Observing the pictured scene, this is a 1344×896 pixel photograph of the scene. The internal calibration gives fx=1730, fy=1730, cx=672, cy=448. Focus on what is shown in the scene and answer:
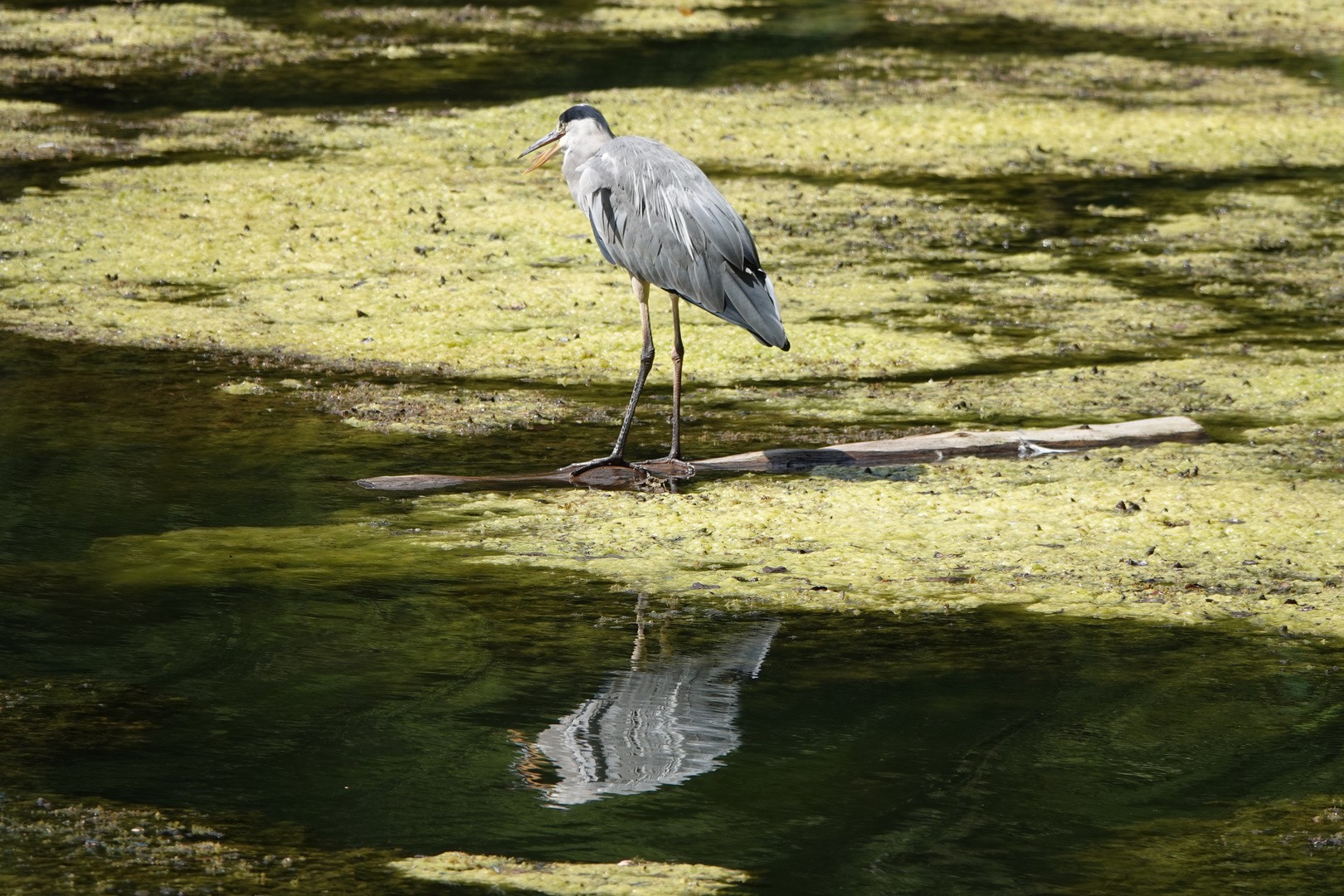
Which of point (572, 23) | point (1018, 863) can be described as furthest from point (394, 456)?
point (572, 23)

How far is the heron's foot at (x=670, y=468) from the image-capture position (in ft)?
14.6

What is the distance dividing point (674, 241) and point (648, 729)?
1.99 meters

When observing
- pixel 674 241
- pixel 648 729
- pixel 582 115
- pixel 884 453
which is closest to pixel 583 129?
pixel 582 115

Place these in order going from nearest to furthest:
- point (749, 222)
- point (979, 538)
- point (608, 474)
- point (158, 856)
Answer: point (158, 856), point (979, 538), point (608, 474), point (749, 222)

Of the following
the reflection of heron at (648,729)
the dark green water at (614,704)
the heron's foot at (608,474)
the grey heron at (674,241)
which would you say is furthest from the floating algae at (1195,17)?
the reflection of heron at (648,729)

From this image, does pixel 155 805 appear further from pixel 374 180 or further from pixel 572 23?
pixel 572 23

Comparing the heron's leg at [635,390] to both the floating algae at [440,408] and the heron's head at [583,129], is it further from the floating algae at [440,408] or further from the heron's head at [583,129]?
the heron's head at [583,129]

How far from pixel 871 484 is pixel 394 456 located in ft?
4.12

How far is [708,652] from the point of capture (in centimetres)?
330

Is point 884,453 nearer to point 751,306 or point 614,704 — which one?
point 751,306

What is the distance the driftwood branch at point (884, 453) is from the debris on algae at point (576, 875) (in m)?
1.92

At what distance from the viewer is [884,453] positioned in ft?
15.0

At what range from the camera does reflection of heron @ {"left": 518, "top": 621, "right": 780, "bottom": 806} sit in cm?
273

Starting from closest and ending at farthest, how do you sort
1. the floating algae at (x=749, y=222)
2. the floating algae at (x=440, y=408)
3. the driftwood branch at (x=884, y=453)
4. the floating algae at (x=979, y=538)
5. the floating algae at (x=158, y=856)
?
Answer: the floating algae at (x=158, y=856)
the floating algae at (x=979, y=538)
the driftwood branch at (x=884, y=453)
the floating algae at (x=440, y=408)
the floating algae at (x=749, y=222)
